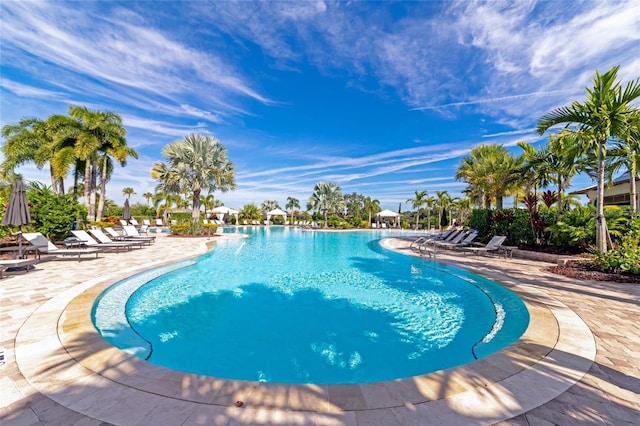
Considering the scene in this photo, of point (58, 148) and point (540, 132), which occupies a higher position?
point (58, 148)

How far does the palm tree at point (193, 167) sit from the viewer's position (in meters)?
21.1

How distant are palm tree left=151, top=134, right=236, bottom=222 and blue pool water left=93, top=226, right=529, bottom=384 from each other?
1462cm

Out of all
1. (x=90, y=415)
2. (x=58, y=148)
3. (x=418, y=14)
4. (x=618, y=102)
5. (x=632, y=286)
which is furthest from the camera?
(x=58, y=148)

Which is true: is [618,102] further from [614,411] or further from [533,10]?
[614,411]

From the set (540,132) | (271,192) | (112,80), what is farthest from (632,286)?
(271,192)

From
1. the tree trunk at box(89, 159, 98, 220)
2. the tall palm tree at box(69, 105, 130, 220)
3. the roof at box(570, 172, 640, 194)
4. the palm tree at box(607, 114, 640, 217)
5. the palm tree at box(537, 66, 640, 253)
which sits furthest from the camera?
the roof at box(570, 172, 640, 194)

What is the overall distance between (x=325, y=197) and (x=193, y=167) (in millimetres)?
17899

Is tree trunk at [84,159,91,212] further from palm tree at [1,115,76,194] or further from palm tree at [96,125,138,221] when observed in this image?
palm tree at [96,125,138,221]

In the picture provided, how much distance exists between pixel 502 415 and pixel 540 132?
10124 millimetres

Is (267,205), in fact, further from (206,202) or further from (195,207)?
(195,207)

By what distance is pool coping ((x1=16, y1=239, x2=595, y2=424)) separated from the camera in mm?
2027

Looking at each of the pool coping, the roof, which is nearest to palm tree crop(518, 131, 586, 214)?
the roof

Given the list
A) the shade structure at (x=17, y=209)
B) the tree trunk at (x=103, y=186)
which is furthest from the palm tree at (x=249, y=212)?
the shade structure at (x=17, y=209)

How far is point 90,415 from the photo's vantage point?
1975 mm
